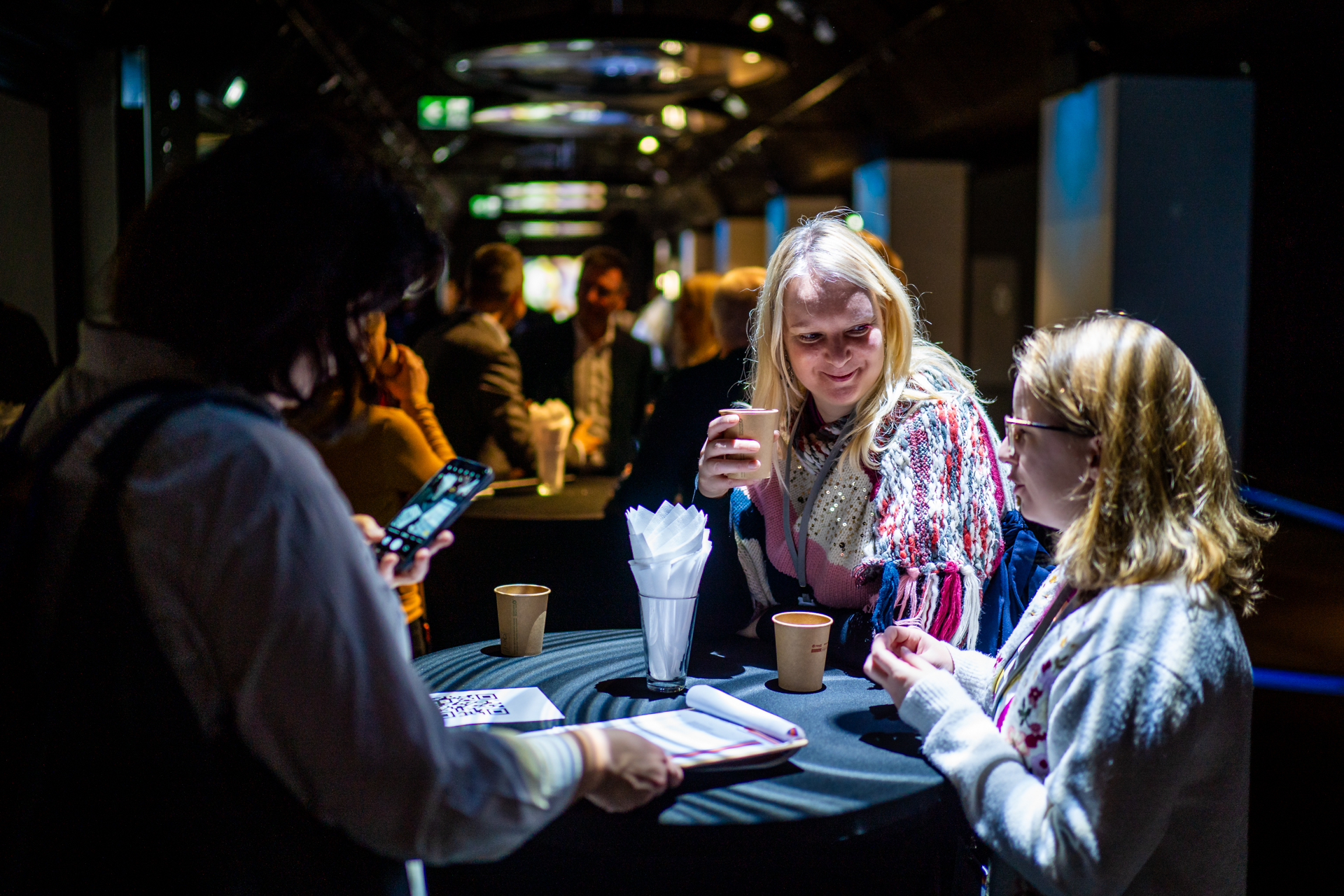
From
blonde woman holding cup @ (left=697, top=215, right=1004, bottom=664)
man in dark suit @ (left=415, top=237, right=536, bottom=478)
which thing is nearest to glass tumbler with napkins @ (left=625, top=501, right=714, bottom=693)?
blonde woman holding cup @ (left=697, top=215, right=1004, bottom=664)

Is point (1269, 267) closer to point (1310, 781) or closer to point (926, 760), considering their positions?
point (1310, 781)

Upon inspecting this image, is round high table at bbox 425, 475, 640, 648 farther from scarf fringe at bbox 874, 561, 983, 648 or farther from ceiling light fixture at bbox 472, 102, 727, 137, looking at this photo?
ceiling light fixture at bbox 472, 102, 727, 137

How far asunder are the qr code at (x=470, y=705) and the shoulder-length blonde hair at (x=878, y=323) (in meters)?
0.81

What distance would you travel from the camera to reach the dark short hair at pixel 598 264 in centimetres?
507

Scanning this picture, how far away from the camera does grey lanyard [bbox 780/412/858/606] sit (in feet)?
6.24

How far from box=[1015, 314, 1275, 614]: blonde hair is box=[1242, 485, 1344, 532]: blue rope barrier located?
5707 mm

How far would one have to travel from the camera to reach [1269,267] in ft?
25.5

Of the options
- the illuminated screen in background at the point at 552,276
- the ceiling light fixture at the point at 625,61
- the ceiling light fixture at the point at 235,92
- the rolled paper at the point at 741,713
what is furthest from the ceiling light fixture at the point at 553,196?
the rolled paper at the point at 741,713

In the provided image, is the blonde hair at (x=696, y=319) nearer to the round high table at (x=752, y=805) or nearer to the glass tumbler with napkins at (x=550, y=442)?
the glass tumbler with napkins at (x=550, y=442)

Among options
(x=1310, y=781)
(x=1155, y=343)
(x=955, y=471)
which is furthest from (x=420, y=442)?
(x=1310, y=781)

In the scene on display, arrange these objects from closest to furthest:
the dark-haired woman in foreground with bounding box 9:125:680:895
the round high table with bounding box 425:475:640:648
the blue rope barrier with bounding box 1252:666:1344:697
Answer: the dark-haired woman in foreground with bounding box 9:125:680:895
the round high table with bounding box 425:475:640:648
the blue rope barrier with bounding box 1252:666:1344:697

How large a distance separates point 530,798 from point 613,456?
152 inches

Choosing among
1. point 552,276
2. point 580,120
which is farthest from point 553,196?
point 580,120

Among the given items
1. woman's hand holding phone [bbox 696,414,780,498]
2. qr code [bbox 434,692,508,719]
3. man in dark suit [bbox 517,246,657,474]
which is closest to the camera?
qr code [bbox 434,692,508,719]
